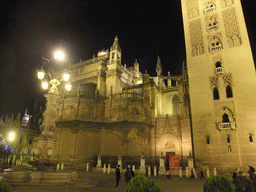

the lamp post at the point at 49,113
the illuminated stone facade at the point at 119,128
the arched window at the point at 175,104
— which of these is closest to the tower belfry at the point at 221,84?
the illuminated stone facade at the point at 119,128

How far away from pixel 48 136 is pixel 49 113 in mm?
1398

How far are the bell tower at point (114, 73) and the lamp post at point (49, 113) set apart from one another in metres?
19.2

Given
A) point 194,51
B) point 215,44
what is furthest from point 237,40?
point 194,51

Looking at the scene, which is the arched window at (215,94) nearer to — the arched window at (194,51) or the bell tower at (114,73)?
the arched window at (194,51)

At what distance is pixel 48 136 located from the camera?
10.8 m

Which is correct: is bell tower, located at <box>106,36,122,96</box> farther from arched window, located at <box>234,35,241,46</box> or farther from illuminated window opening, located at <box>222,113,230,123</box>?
arched window, located at <box>234,35,241,46</box>

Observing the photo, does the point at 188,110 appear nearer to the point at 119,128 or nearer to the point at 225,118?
the point at 225,118

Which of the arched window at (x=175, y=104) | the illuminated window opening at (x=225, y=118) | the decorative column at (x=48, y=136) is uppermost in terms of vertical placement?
the arched window at (x=175, y=104)

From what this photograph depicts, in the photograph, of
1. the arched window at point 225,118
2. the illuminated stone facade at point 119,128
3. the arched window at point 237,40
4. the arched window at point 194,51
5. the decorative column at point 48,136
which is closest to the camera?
the decorative column at point 48,136

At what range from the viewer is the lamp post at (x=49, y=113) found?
1030 cm

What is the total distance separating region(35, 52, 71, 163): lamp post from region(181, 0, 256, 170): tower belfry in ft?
48.9

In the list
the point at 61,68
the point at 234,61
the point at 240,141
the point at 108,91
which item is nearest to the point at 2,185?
the point at 61,68

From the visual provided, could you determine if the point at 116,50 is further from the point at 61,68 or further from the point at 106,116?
the point at 61,68

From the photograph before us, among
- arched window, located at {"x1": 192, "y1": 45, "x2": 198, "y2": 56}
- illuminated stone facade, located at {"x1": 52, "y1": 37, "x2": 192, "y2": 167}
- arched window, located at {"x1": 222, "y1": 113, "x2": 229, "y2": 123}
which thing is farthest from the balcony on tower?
arched window, located at {"x1": 192, "y1": 45, "x2": 198, "y2": 56}
